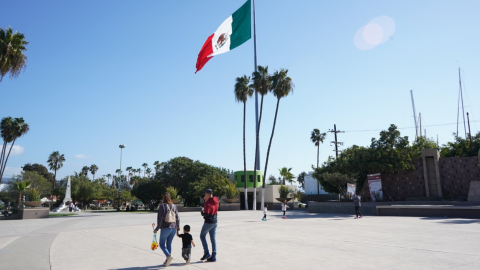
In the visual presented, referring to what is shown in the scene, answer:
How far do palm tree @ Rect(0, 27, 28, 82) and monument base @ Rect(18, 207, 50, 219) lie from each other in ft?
43.6

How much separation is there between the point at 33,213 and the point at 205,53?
68.6ft

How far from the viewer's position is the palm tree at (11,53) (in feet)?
70.8

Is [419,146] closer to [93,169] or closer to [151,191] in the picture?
[151,191]

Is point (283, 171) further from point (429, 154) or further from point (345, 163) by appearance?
point (429, 154)

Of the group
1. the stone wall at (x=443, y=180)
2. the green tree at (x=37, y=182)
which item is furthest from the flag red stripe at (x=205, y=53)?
the green tree at (x=37, y=182)

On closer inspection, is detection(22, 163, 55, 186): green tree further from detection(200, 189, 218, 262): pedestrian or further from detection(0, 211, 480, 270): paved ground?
detection(200, 189, 218, 262): pedestrian

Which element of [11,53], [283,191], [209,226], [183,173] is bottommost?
[209,226]

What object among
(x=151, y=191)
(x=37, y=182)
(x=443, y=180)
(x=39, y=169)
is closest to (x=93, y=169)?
(x=39, y=169)

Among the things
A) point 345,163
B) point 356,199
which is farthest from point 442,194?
point 356,199

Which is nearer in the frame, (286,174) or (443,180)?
(443,180)

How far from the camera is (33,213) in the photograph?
29.4m

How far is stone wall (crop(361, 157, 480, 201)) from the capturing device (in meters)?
33.1

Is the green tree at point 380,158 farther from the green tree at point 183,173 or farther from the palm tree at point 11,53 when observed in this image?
the palm tree at point 11,53

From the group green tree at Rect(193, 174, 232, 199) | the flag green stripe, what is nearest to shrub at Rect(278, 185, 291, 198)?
green tree at Rect(193, 174, 232, 199)
